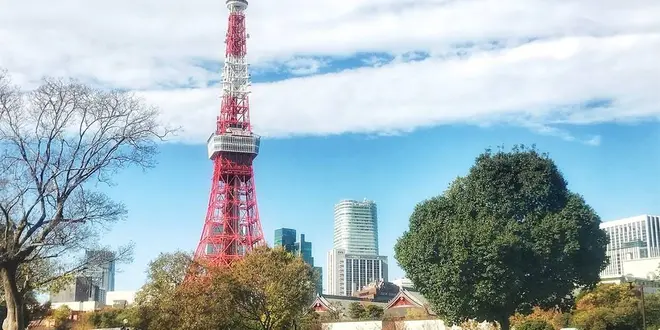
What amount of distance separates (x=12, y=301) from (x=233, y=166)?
5755cm

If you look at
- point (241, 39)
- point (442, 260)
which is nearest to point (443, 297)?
point (442, 260)

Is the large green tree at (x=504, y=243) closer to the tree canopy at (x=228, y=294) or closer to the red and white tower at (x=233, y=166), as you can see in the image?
the tree canopy at (x=228, y=294)

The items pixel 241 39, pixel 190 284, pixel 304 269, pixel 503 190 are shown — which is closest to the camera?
pixel 503 190

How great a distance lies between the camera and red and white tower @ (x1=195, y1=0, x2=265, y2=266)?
69500 millimetres

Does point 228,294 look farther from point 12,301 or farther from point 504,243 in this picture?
point 12,301

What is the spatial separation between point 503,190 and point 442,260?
156 inches

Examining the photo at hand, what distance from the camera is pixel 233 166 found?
74.6 metres

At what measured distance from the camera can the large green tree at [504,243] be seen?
90.2 feet

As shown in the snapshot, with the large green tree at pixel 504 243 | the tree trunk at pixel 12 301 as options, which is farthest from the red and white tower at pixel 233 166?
the tree trunk at pixel 12 301

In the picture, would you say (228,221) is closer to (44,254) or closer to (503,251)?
(503,251)

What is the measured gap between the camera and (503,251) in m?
27.3

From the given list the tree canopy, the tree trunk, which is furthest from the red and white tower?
the tree trunk

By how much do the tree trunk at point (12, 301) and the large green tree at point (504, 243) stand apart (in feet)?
51.5

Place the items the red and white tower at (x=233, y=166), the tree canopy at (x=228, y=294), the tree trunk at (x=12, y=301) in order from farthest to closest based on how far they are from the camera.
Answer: the red and white tower at (x=233, y=166) < the tree canopy at (x=228, y=294) < the tree trunk at (x=12, y=301)
